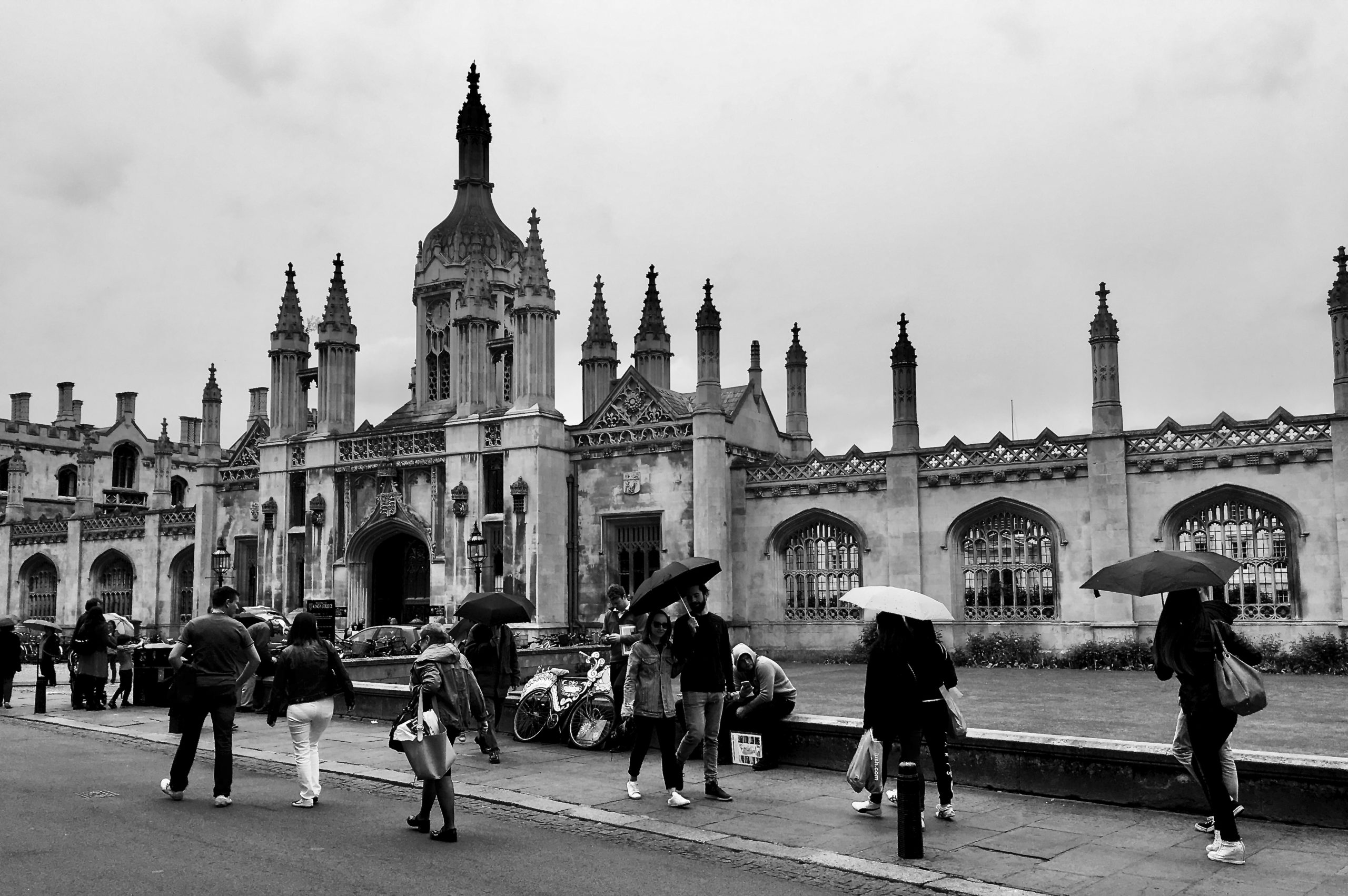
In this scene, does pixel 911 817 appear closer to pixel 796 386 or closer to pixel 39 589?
pixel 796 386

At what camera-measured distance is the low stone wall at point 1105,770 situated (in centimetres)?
872

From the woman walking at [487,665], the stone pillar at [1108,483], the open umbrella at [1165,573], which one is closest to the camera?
the open umbrella at [1165,573]

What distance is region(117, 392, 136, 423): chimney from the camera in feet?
195

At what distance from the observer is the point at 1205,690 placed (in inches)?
319

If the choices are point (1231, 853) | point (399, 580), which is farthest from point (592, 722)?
point (399, 580)

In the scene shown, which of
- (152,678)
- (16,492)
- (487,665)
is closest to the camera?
(487,665)

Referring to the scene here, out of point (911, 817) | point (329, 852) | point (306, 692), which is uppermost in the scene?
point (306, 692)

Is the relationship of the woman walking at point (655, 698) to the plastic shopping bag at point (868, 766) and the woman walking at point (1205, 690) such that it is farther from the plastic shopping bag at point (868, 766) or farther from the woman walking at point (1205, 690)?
the woman walking at point (1205, 690)

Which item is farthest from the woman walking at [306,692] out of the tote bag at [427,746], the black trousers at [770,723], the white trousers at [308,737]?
the black trousers at [770,723]

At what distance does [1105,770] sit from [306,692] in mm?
6855

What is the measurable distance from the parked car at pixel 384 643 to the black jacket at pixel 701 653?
48.8 ft

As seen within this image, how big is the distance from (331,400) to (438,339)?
3.79 m

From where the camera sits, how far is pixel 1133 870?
25.3 feet

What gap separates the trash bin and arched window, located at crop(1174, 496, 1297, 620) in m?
19.2
